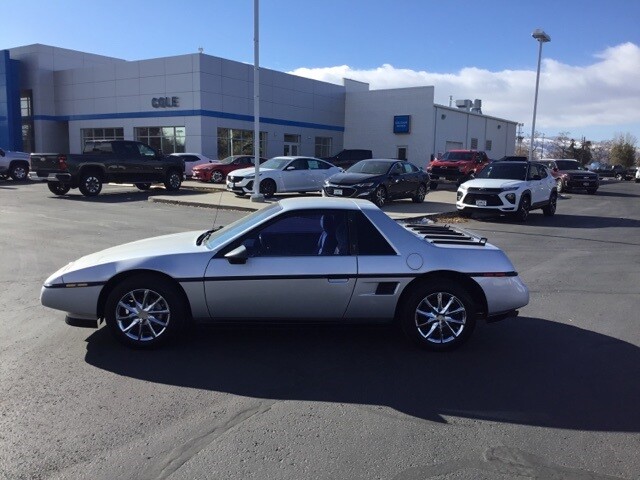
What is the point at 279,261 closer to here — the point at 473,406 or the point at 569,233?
the point at 473,406

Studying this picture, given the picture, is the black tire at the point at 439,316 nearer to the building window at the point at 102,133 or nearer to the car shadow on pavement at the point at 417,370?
the car shadow on pavement at the point at 417,370

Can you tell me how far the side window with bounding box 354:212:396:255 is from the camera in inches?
196

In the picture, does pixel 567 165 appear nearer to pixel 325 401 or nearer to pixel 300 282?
pixel 300 282

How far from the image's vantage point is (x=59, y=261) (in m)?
8.73

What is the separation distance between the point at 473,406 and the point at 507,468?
803 millimetres

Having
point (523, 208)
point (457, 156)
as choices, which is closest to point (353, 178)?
point (523, 208)

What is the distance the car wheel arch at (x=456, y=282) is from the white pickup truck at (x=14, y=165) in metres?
27.9

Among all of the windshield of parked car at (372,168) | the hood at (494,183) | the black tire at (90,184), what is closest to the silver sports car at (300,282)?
the hood at (494,183)

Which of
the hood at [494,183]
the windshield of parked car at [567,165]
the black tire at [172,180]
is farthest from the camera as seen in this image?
the windshield of parked car at [567,165]

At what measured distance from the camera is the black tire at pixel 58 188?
20.1 m

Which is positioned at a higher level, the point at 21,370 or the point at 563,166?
the point at 563,166

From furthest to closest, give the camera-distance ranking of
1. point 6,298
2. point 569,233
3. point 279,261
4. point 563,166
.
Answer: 1. point 563,166
2. point 569,233
3. point 6,298
4. point 279,261

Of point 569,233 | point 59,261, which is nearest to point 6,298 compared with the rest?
point 59,261

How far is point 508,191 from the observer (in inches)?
600
